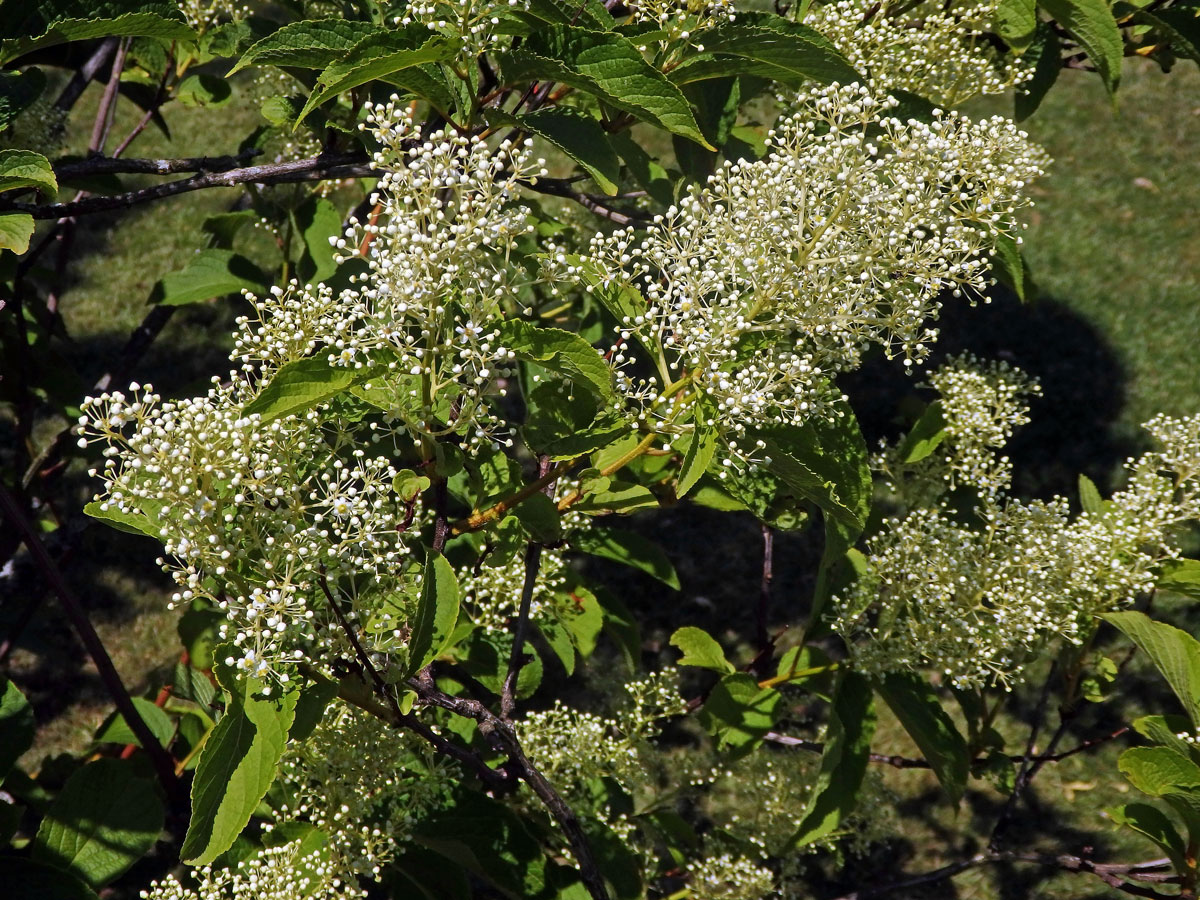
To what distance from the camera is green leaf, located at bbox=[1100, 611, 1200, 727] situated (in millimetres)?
2928

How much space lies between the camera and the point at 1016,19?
10.1 feet

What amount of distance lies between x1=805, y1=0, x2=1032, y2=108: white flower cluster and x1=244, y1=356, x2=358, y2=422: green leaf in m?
1.82

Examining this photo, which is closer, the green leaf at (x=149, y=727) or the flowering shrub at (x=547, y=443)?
the flowering shrub at (x=547, y=443)

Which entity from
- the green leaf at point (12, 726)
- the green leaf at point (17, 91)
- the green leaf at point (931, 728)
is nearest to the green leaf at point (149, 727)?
the green leaf at point (12, 726)

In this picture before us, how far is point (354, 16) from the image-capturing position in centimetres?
304

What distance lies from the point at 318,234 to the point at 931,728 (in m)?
A: 2.61

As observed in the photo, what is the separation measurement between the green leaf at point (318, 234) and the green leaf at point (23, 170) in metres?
1.28

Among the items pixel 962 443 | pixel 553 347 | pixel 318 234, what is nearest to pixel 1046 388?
pixel 962 443

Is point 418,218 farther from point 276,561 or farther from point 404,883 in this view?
point 404,883

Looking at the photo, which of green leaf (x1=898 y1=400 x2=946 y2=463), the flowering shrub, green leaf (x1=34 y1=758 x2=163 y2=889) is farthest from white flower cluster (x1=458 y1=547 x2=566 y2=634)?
green leaf (x1=898 y1=400 x2=946 y2=463)

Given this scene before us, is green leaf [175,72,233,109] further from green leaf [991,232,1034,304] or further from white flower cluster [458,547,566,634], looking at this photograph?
green leaf [991,232,1034,304]

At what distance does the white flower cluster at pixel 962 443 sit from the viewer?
3568 mm

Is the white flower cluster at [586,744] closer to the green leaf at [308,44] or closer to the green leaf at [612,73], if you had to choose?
the green leaf at [612,73]

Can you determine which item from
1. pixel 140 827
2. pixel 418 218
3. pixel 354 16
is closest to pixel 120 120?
pixel 354 16
